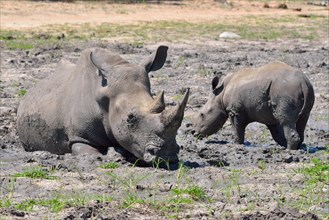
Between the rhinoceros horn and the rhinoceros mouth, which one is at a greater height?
the rhinoceros horn

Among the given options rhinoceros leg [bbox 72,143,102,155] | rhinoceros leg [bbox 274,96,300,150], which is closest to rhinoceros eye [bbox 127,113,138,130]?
rhinoceros leg [bbox 72,143,102,155]

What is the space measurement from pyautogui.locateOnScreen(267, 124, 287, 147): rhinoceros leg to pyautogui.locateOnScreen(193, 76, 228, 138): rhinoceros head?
641mm

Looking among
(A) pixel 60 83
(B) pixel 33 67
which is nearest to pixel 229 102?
(A) pixel 60 83

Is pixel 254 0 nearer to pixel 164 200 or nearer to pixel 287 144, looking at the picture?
pixel 287 144

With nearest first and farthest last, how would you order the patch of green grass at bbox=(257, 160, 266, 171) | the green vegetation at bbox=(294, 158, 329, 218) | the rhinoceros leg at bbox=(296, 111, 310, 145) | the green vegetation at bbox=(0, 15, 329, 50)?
the green vegetation at bbox=(294, 158, 329, 218), the patch of green grass at bbox=(257, 160, 266, 171), the rhinoceros leg at bbox=(296, 111, 310, 145), the green vegetation at bbox=(0, 15, 329, 50)

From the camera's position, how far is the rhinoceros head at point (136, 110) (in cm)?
802

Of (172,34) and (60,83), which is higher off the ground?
(60,83)

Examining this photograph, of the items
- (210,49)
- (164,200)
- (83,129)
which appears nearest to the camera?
(164,200)

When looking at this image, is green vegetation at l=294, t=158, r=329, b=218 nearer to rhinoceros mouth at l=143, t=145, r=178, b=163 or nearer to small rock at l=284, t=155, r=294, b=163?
small rock at l=284, t=155, r=294, b=163

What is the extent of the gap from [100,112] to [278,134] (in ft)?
7.86

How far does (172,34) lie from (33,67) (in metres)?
5.98

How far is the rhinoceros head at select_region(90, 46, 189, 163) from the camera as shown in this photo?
8.02 m

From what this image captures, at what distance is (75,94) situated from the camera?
361 inches

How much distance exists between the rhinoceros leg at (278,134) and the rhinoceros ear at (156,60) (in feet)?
5.31
